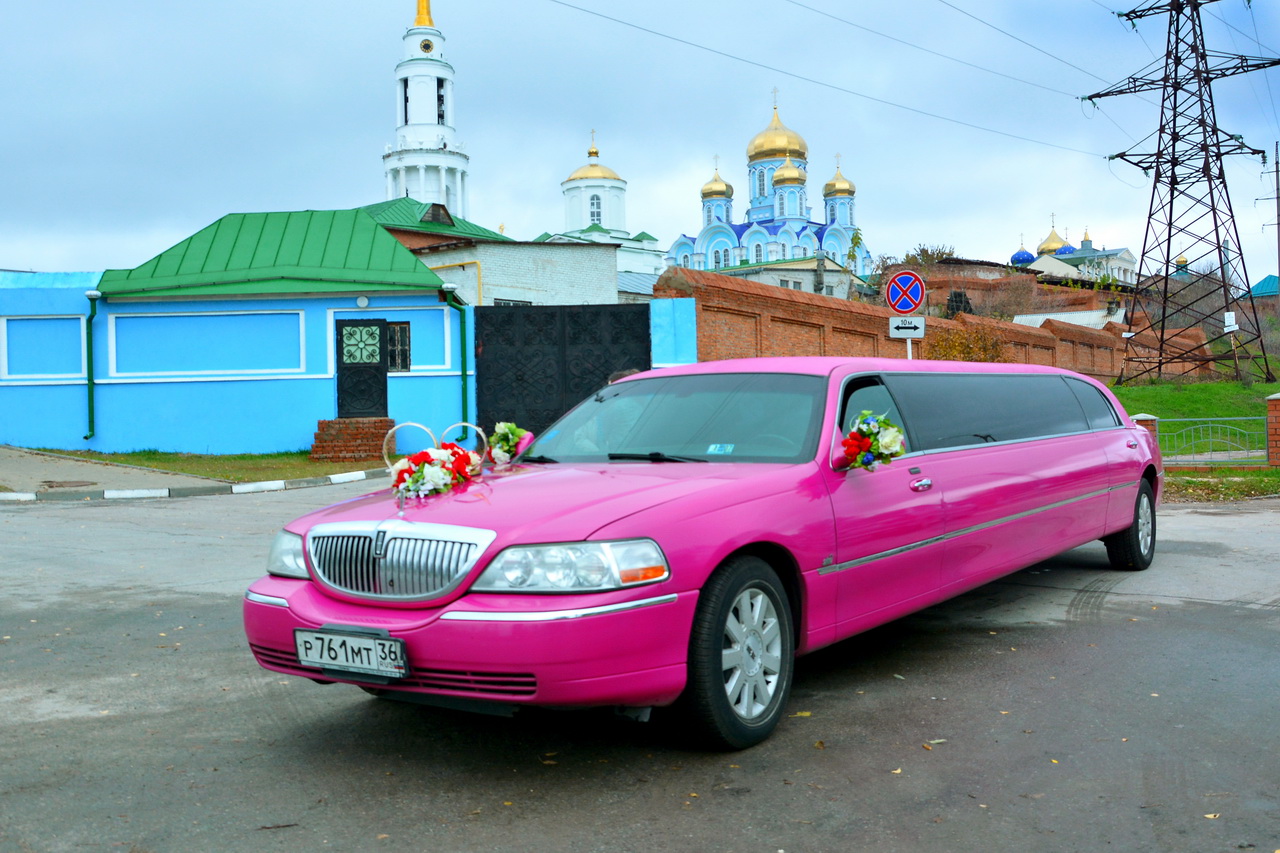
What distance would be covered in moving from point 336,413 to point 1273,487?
14654 mm

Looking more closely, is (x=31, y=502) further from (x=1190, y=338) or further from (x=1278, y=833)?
(x=1190, y=338)

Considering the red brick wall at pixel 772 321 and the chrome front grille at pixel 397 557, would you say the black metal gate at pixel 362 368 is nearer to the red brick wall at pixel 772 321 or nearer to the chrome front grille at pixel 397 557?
the red brick wall at pixel 772 321

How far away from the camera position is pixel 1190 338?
1873 inches

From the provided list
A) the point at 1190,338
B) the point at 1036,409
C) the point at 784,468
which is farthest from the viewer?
the point at 1190,338

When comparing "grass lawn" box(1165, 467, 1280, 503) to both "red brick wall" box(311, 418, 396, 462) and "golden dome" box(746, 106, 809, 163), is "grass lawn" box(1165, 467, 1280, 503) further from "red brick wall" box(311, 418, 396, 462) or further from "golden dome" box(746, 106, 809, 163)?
"golden dome" box(746, 106, 809, 163)

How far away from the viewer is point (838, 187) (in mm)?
102875

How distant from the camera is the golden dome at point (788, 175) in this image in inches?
3738

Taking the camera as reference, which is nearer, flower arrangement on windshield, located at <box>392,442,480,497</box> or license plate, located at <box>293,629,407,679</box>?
license plate, located at <box>293,629,407,679</box>

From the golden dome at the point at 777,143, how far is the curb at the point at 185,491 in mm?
85822

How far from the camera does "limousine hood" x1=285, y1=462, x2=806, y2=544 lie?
382 centimetres

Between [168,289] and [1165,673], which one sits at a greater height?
[168,289]

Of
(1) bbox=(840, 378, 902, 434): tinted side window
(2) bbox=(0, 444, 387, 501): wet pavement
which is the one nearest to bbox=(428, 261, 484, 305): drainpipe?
(2) bbox=(0, 444, 387, 501): wet pavement

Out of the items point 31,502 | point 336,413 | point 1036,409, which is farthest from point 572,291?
point 1036,409

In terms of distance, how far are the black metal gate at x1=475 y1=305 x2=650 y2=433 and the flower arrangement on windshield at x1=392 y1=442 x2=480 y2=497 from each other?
52.2 ft
